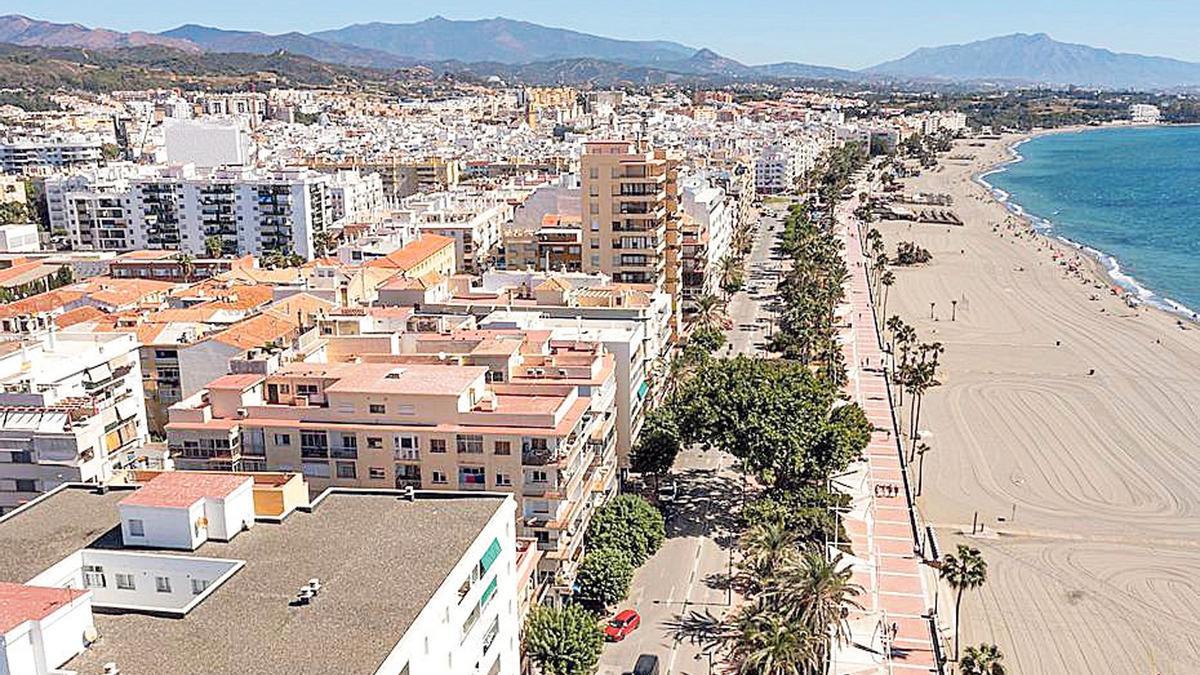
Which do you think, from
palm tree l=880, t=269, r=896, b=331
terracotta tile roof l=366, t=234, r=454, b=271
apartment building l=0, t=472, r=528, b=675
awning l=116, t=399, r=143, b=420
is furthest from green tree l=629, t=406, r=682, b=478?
palm tree l=880, t=269, r=896, b=331

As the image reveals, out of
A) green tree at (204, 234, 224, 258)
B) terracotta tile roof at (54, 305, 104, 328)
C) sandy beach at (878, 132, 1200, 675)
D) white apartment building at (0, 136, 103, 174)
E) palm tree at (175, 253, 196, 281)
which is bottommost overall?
sandy beach at (878, 132, 1200, 675)

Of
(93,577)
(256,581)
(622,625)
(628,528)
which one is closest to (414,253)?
(628,528)

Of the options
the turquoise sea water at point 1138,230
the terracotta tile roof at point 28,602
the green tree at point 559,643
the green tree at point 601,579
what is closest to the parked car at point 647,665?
the green tree at point 601,579

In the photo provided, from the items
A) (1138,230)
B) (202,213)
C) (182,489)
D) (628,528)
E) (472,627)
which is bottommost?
(1138,230)

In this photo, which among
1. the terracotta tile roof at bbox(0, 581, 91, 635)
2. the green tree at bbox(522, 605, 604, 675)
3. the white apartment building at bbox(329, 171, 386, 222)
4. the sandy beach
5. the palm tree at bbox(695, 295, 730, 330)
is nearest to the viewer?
the terracotta tile roof at bbox(0, 581, 91, 635)

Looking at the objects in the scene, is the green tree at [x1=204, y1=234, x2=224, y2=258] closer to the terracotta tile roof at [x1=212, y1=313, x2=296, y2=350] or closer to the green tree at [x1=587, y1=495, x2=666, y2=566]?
the terracotta tile roof at [x1=212, y1=313, x2=296, y2=350]

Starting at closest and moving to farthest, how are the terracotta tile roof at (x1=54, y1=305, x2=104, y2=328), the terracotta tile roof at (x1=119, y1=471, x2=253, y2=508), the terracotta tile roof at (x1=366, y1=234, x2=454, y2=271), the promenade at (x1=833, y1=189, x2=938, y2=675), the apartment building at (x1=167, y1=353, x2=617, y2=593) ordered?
the terracotta tile roof at (x1=119, y1=471, x2=253, y2=508) → the apartment building at (x1=167, y1=353, x2=617, y2=593) → the promenade at (x1=833, y1=189, x2=938, y2=675) → the terracotta tile roof at (x1=54, y1=305, x2=104, y2=328) → the terracotta tile roof at (x1=366, y1=234, x2=454, y2=271)

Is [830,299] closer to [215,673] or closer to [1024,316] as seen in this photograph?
[1024,316]

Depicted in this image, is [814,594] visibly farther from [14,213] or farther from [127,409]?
[14,213]
